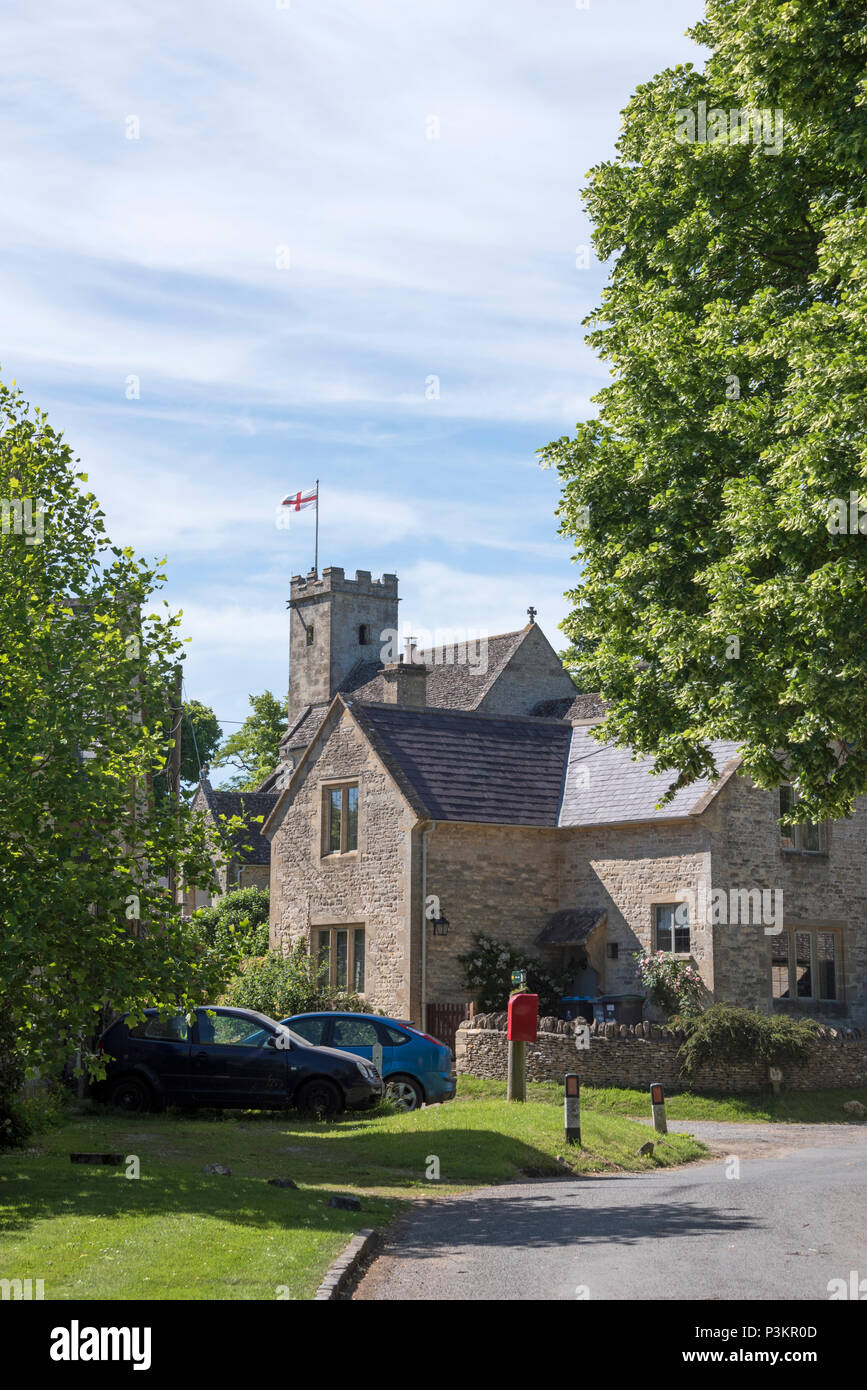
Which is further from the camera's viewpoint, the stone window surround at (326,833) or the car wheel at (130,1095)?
the stone window surround at (326,833)

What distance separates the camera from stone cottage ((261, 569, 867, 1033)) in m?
31.2

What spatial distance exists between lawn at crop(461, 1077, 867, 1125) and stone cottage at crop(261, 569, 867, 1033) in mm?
3566

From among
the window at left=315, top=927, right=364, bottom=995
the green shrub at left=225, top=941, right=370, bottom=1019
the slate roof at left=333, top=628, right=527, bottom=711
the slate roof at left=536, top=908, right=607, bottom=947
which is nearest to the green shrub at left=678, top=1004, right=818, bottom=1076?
the slate roof at left=536, top=908, right=607, bottom=947

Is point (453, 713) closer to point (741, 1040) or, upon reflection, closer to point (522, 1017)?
point (741, 1040)

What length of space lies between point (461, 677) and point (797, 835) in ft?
92.3

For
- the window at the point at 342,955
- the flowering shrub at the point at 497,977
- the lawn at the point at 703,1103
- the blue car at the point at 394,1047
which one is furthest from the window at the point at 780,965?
the blue car at the point at 394,1047

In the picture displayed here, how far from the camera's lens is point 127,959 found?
1482 cm

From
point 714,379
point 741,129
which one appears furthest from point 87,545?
point 741,129

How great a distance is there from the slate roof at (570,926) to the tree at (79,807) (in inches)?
675

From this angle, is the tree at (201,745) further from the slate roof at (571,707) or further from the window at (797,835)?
the window at (797,835)

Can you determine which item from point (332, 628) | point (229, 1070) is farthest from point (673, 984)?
point (332, 628)

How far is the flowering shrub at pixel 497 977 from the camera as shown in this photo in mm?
31828

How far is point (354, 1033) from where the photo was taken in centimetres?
2350

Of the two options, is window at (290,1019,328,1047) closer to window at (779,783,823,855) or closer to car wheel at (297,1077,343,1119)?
car wheel at (297,1077,343,1119)
